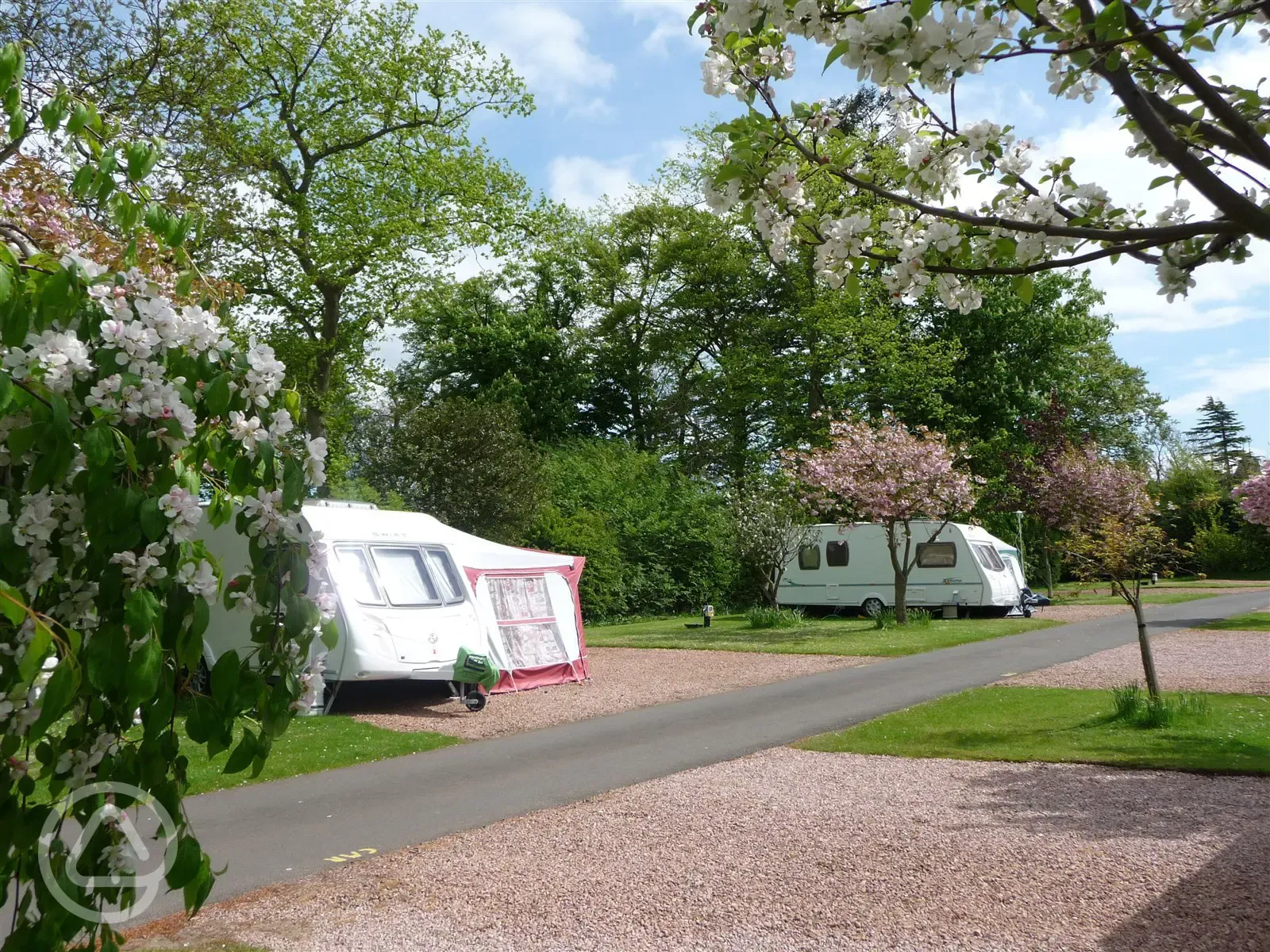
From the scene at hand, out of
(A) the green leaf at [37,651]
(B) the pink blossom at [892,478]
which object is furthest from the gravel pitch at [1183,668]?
(A) the green leaf at [37,651]

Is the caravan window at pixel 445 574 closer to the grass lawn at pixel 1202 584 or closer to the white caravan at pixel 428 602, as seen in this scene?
the white caravan at pixel 428 602

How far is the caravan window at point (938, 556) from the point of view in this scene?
1020 inches

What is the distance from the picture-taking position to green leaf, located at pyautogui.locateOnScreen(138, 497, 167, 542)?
203 centimetres

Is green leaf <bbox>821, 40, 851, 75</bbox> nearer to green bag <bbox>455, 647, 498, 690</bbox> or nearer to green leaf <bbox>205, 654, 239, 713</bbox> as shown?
green leaf <bbox>205, 654, 239, 713</bbox>

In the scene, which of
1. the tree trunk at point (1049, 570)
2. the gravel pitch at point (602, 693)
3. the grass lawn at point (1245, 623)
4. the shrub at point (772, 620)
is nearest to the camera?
the gravel pitch at point (602, 693)

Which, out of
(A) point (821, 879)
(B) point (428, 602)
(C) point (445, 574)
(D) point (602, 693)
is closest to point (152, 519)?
(A) point (821, 879)

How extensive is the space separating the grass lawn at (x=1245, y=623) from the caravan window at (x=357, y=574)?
55.2 ft

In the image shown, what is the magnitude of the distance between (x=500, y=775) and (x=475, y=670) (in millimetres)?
3614

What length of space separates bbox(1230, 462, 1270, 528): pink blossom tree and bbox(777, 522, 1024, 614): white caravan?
740 centimetres

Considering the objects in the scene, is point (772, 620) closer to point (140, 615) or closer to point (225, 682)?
point (225, 682)

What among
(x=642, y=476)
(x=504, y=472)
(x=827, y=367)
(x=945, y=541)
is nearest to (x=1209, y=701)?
(x=945, y=541)

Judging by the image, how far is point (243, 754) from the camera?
7.48ft

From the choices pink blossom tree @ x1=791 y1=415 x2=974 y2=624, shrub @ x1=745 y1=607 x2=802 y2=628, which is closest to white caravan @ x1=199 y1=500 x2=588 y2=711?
pink blossom tree @ x1=791 y1=415 x2=974 y2=624

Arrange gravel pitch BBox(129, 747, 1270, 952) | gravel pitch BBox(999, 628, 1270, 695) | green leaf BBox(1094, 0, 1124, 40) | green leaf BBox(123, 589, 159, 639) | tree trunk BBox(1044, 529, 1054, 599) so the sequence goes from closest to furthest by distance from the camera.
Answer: green leaf BBox(123, 589, 159, 639) → green leaf BBox(1094, 0, 1124, 40) → gravel pitch BBox(129, 747, 1270, 952) → gravel pitch BBox(999, 628, 1270, 695) → tree trunk BBox(1044, 529, 1054, 599)
